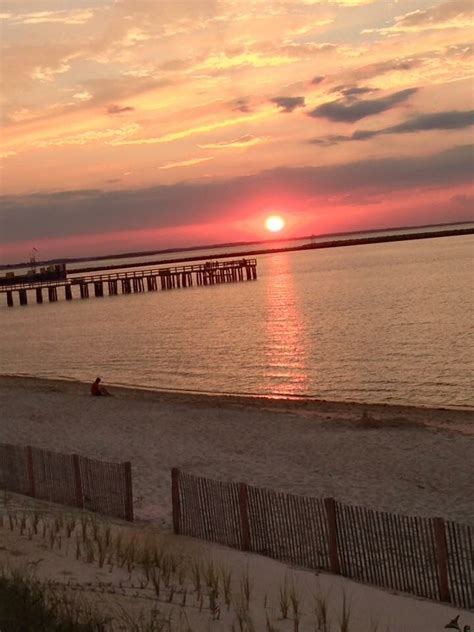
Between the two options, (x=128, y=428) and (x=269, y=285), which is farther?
(x=269, y=285)

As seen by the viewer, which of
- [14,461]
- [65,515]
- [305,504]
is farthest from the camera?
[14,461]

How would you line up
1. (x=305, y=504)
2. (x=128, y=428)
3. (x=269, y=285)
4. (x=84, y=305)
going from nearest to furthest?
(x=305, y=504) → (x=128, y=428) → (x=84, y=305) → (x=269, y=285)

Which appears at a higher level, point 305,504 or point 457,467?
point 305,504

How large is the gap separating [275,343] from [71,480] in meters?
33.3

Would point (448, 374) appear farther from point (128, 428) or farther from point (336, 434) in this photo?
point (128, 428)

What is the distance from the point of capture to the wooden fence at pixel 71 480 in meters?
11.8

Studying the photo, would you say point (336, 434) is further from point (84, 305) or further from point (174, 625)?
point (84, 305)

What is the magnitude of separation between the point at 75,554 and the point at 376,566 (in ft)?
11.6

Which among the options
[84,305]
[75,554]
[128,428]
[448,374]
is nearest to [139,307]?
[84,305]

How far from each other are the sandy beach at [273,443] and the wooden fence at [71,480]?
65cm

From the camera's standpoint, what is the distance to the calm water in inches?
1221

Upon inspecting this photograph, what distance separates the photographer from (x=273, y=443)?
1930cm

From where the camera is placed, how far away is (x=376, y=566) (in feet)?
28.4

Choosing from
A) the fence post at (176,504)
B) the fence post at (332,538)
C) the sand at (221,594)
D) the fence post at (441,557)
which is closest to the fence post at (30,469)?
the sand at (221,594)
